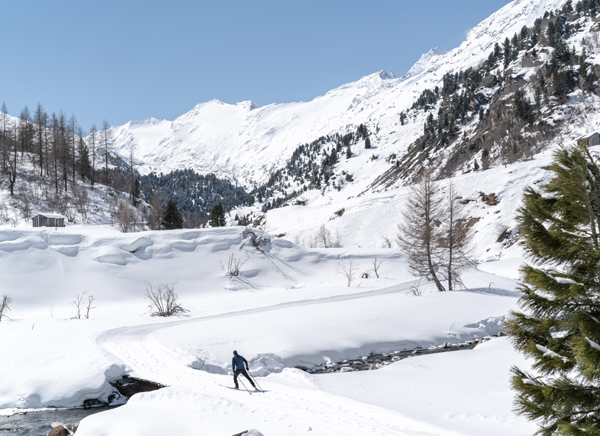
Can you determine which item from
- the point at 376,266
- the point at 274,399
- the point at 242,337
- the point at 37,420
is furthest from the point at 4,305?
the point at 376,266

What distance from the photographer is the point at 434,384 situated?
529 inches

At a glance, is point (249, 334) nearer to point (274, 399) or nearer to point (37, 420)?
point (274, 399)

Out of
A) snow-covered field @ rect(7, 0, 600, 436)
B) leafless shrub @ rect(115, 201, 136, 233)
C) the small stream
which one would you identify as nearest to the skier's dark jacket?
snow-covered field @ rect(7, 0, 600, 436)

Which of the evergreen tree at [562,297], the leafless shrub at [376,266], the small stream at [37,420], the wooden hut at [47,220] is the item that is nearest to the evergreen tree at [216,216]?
the wooden hut at [47,220]

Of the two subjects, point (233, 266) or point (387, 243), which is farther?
point (387, 243)

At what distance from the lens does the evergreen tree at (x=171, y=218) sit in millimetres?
53537

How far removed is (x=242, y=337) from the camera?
1958 cm

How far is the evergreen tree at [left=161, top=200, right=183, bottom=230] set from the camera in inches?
2108

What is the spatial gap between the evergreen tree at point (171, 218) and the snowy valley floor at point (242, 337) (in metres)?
12.2

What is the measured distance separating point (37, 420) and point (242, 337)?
8901 mm

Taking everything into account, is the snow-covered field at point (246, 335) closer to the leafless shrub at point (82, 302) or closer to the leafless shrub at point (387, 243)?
the leafless shrub at point (82, 302)

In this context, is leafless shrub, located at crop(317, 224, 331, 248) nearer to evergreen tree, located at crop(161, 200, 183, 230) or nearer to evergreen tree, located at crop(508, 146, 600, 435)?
evergreen tree, located at crop(161, 200, 183, 230)

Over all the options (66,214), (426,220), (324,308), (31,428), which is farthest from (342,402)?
(66,214)

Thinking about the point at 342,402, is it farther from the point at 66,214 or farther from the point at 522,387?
the point at 66,214
